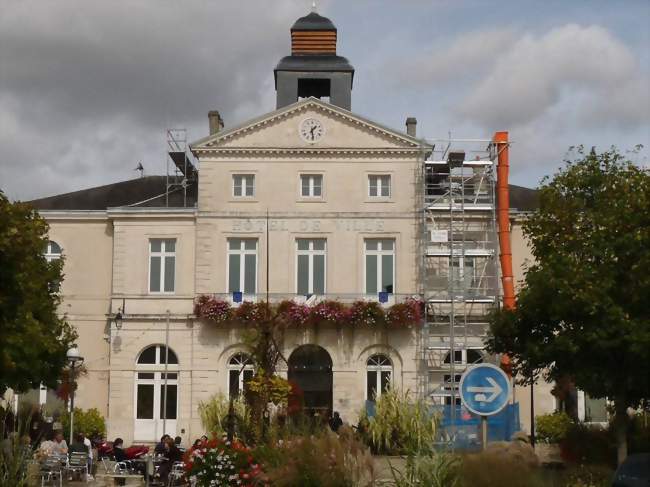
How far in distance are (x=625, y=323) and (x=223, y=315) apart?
60.2 feet

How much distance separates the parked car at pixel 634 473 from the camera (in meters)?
16.9

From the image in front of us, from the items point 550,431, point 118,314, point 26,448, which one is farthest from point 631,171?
point 118,314

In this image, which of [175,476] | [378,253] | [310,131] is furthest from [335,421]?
A: [175,476]

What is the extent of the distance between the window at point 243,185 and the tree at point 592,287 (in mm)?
16351

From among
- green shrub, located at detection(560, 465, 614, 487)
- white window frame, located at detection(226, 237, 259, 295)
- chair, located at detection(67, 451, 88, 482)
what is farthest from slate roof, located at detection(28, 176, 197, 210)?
green shrub, located at detection(560, 465, 614, 487)

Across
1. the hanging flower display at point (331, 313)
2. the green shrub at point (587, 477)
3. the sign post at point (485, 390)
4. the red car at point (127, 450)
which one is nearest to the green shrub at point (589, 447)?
the green shrub at point (587, 477)

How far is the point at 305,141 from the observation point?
3744 cm

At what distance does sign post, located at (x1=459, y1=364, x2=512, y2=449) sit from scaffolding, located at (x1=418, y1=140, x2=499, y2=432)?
21.4 metres

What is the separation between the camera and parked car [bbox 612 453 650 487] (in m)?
16.9

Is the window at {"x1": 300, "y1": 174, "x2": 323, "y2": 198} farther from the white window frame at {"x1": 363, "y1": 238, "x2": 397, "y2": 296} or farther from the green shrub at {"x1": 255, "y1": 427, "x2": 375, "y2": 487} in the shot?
the green shrub at {"x1": 255, "y1": 427, "x2": 375, "y2": 487}

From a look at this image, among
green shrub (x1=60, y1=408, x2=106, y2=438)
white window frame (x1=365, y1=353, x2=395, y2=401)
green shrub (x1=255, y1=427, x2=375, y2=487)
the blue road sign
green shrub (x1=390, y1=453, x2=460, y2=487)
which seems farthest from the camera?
white window frame (x1=365, y1=353, x2=395, y2=401)

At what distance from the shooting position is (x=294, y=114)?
37.3 m

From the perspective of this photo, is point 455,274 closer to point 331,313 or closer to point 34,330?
point 331,313

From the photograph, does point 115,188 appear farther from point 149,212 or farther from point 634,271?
point 634,271
